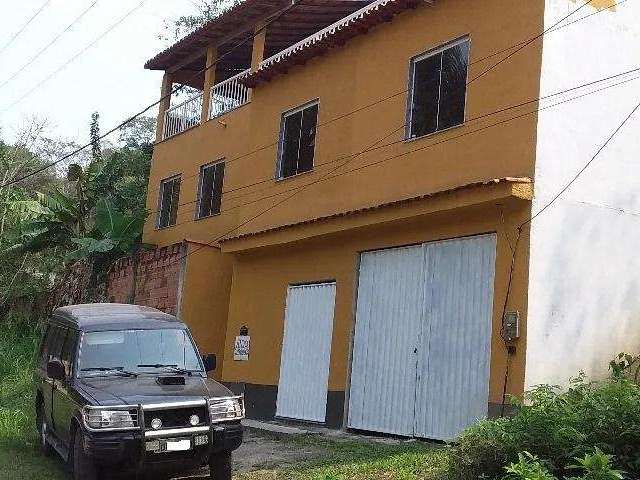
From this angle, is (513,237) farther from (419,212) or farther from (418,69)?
(418,69)

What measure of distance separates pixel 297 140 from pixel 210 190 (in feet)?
15.0

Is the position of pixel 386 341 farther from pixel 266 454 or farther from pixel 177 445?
pixel 177 445

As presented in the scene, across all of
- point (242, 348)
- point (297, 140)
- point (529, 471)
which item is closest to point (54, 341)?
point (242, 348)

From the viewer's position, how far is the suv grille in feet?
24.5

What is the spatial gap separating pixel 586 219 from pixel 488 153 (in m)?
1.60

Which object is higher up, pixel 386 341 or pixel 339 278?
pixel 339 278

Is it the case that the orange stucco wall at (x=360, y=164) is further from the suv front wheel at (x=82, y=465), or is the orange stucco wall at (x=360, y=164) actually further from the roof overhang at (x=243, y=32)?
the suv front wheel at (x=82, y=465)

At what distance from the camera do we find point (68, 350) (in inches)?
363

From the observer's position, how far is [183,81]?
863 inches

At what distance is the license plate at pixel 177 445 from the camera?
24.4 feet

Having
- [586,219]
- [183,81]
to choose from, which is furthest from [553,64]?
[183,81]

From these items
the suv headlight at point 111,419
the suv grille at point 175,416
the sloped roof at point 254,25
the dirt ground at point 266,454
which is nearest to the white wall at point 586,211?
Result: the dirt ground at point 266,454

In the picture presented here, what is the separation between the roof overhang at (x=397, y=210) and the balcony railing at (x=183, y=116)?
20.3 ft

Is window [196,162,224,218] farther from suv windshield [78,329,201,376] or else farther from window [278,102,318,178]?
suv windshield [78,329,201,376]
